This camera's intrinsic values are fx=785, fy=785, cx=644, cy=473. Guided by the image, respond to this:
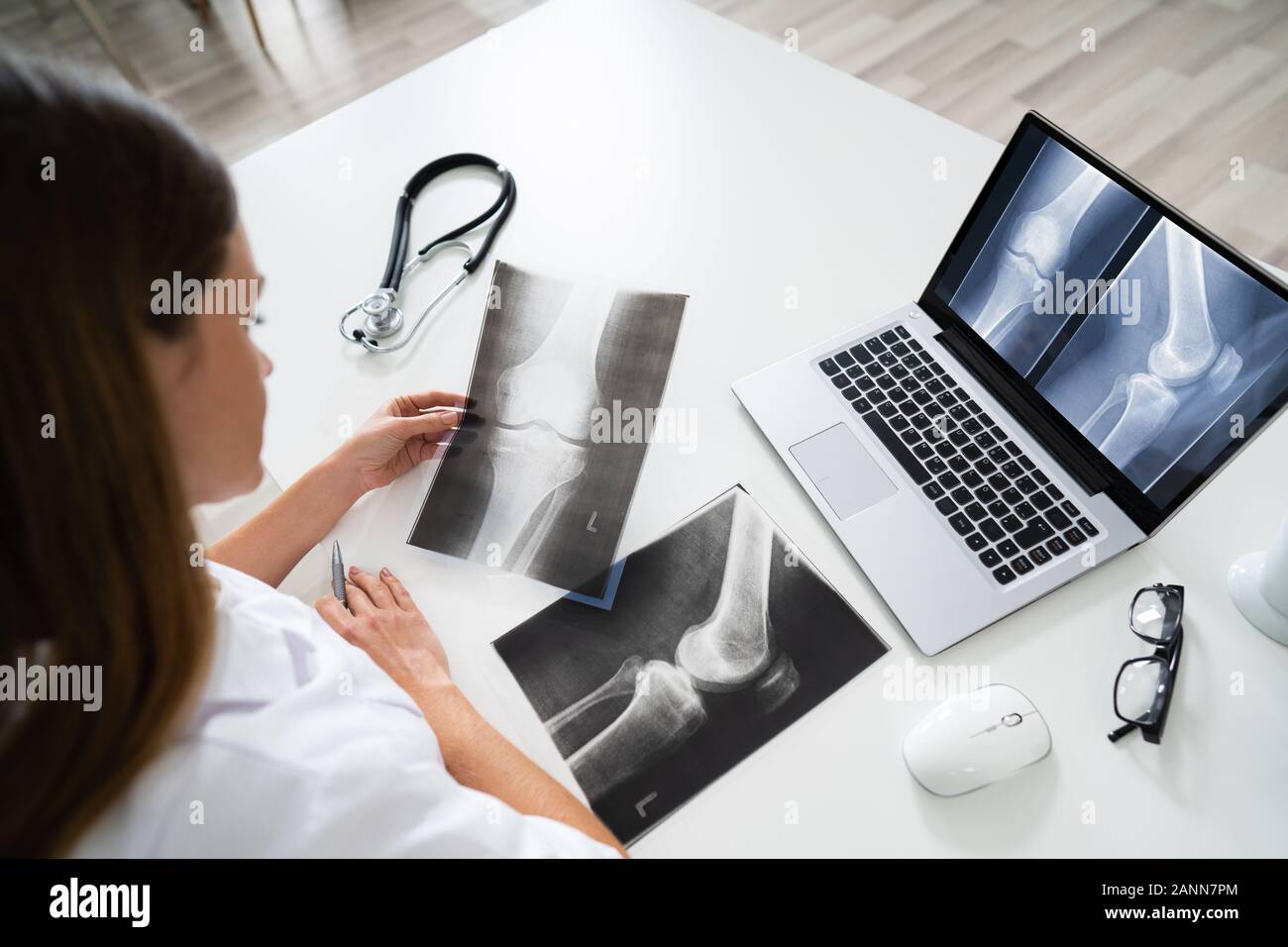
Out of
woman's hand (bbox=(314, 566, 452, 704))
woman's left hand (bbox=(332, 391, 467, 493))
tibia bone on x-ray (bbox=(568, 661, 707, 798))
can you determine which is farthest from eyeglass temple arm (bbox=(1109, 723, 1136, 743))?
woman's left hand (bbox=(332, 391, 467, 493))

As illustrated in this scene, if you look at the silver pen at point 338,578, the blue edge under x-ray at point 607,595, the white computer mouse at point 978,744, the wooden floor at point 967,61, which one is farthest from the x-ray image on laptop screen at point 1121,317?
the wooden floor at point 967,61

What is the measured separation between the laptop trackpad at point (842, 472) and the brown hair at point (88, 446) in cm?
55

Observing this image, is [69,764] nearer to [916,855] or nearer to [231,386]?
[231,386]

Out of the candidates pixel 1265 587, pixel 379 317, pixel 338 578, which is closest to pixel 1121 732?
pixel 1265 587

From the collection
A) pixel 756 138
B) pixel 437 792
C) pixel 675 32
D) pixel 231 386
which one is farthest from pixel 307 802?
pixel 675 32

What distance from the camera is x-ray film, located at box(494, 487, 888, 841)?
2.13ft

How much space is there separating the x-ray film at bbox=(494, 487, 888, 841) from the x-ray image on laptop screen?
30cm

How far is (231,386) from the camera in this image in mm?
566

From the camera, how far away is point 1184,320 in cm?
66

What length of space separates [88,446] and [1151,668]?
79cm

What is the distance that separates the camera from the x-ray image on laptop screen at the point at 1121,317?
0.63 meters

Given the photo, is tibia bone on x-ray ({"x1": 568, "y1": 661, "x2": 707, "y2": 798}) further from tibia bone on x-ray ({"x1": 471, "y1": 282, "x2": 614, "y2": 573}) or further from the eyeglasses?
the eyeglasses

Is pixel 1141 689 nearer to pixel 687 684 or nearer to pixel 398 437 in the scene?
pixel 687 684

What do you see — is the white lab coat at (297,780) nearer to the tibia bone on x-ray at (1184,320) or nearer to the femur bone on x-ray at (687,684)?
the femur bone on x-ray at (687,684)
